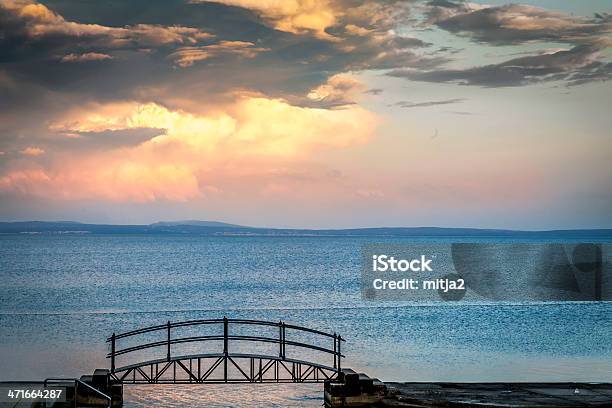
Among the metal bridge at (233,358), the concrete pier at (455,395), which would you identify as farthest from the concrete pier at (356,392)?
the metal bridge at (233,358)

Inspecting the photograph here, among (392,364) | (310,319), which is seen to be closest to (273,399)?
(392,364)

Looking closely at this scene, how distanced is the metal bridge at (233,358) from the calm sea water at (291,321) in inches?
50.5

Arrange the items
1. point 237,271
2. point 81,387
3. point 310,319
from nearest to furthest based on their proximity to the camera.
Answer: point 81,387, point 310,319, point 237,271

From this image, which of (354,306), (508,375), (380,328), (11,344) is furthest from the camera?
(354,306)

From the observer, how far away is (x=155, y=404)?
107ft

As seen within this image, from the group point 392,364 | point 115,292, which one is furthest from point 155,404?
point 115,292

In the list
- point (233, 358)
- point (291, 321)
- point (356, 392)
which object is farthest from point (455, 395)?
point (291, 321)

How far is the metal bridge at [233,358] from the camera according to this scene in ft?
96.9

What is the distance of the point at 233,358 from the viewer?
148 ft

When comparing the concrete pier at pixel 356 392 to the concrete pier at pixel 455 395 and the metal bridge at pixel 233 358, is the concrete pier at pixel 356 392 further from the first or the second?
the metal bridge at pixel 233 358

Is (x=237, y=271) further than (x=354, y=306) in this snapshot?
Yes

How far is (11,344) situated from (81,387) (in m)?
32.7

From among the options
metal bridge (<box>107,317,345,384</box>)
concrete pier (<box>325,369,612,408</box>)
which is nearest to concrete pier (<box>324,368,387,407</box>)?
concrete pier (<box>325,369,612,408</box>)

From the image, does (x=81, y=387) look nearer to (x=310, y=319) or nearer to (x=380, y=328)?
(x=380, y=328)
